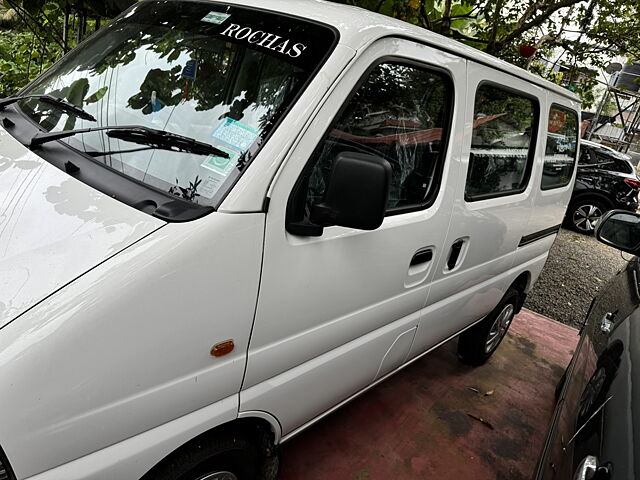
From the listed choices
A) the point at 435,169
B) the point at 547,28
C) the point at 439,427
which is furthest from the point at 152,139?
the point at 547,28

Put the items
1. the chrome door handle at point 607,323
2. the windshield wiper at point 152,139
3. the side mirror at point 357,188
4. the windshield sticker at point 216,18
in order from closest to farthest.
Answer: the side mirror at point 357,188 < the windshield wiper at point 152,139 < the windshield sticker at point 216,18 < the chrome door handle at point 607,323

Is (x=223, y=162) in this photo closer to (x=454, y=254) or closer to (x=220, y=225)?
(x=220, y=225)

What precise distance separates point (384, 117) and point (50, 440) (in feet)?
5.10

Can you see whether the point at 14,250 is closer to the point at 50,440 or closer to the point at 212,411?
the point at 50,440

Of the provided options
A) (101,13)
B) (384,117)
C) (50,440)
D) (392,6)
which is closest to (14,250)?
(50,440)

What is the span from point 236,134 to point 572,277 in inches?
265

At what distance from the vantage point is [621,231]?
2.37 meters

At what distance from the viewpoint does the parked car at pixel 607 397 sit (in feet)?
4.11

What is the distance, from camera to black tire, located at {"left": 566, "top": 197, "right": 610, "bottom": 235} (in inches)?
366

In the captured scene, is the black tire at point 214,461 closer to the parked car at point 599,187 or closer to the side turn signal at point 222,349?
the side turn signal at point 222,349

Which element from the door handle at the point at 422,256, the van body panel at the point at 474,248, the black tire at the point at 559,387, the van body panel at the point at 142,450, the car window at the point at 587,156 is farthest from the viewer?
the car window at the point at 587,156

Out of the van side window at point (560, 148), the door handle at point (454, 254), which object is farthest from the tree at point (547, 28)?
the door handle at point (454, 254)

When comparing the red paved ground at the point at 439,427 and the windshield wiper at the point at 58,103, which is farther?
the red paved ground at the point at 439,427

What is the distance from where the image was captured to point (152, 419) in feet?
4.37
